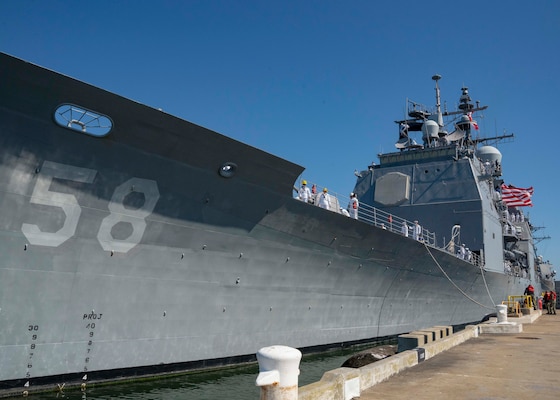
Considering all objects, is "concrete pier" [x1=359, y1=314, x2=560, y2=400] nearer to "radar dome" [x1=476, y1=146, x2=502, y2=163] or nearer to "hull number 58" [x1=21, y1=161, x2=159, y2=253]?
"hull number 58" [x1=21, y1=161, x2=159, y2=253]

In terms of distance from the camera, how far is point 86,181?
6.47 meters

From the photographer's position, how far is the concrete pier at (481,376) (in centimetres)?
488

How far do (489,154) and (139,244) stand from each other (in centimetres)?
2647

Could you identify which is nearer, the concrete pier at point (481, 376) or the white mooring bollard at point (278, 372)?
the white mooring bollard at point (278, 372)

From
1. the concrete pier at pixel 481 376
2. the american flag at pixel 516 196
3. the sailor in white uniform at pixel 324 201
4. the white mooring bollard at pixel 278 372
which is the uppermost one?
the american flag at pixel 516 196

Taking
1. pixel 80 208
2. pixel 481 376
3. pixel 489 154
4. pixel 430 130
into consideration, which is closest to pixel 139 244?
pixel 80 208

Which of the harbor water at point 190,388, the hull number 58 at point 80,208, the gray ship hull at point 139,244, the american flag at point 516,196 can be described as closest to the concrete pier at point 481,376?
the harbor water at point 190,388

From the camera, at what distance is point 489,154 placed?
2809 cm

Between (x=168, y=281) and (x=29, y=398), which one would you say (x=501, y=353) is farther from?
(x=29, y=398)

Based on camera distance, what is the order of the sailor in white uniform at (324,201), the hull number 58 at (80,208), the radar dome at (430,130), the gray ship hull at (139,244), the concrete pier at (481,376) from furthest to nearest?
the radar dome at (430,130)
the sailor in white uniform at (324,201)
the hull number 58 at (80,208)
the gray ship hull at (139,244)
the concrete pier at (481,376)

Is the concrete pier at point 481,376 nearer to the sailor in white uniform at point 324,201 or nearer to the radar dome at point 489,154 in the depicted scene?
the sailor in white uniform at point 324,201

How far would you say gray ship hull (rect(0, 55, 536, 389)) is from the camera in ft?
19.6

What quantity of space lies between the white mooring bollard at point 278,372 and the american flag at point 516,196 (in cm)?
2341

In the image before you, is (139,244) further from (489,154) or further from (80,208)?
(489,154)
